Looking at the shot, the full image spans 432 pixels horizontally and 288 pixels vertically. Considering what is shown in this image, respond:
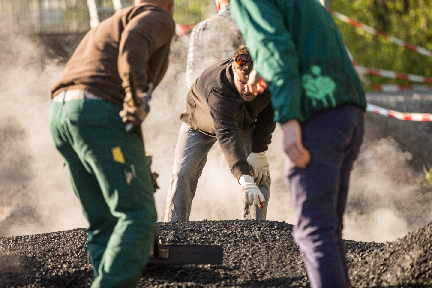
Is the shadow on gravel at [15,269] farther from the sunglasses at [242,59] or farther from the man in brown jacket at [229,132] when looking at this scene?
the sunglasses at [242,59]

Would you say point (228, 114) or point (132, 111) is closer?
point (132, 111)

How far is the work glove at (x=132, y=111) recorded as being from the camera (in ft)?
6.78

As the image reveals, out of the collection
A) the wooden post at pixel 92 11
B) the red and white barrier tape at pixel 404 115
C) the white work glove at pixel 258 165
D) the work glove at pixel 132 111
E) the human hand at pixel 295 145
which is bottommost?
the red and white barrier tape at pixel 404 115

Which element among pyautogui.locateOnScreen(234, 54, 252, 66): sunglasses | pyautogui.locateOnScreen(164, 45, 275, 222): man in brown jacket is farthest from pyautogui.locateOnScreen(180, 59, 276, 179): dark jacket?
pyautogui.locateOnScreen(234, 54, 252, 66): sunglasses

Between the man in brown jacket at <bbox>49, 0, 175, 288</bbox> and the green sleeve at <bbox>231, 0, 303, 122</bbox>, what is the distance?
486mm

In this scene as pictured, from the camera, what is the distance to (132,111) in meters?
2.06

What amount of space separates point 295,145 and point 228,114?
161cm

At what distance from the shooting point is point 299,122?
Result: 1909 mm

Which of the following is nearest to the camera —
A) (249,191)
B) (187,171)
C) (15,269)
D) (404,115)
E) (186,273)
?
(186,273)

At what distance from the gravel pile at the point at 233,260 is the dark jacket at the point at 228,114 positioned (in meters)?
0.46

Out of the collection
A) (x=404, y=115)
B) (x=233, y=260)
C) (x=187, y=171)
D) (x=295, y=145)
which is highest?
(x=295, y=145)

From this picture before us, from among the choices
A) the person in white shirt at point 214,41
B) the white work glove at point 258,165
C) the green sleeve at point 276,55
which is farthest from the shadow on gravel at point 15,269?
the person in white shirt at point 214,41

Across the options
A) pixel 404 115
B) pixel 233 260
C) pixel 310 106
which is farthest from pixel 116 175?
pixel 404 115

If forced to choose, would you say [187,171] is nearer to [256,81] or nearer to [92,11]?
[256,81]
